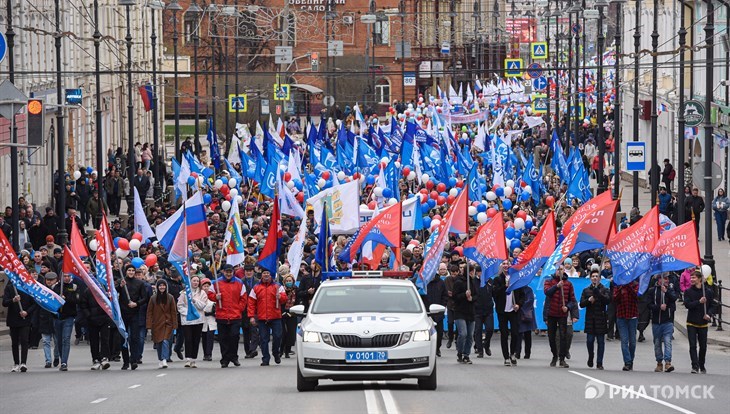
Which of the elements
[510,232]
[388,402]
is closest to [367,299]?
[388,402]

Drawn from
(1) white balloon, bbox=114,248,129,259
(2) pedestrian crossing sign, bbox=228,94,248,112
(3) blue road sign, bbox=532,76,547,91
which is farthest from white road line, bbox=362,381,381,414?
(3) blue road sign, bbox=532,76,547,91

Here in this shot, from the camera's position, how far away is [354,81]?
101438 millimetres

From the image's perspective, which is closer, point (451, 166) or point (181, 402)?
point (181, 402)

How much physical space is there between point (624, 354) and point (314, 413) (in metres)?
7.74

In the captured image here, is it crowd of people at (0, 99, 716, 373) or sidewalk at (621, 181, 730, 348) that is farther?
sidewalk at (621, 181, 730, 348)

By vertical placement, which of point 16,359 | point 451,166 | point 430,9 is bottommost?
point 16,359

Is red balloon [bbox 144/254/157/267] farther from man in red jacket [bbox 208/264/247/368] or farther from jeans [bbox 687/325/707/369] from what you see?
jeans [bbox 687/325/707/369]

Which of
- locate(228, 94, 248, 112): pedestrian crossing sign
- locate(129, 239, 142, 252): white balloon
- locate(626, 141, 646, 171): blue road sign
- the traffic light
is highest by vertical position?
locate(228, 94, 248, 112): pedestrian crossing sign

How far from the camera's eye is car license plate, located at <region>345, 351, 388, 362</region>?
18062 millimetres

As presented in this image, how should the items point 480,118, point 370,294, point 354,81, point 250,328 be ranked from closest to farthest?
point 370,294, point 250,328, point 480,118, point 354,81

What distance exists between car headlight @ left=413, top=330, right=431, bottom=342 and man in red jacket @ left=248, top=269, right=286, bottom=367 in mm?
5801

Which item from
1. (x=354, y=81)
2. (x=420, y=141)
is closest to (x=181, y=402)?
(x=420, y=141)

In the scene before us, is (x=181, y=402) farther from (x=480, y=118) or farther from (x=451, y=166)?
(x=480, y=118)

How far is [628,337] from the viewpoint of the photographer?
22938mm
